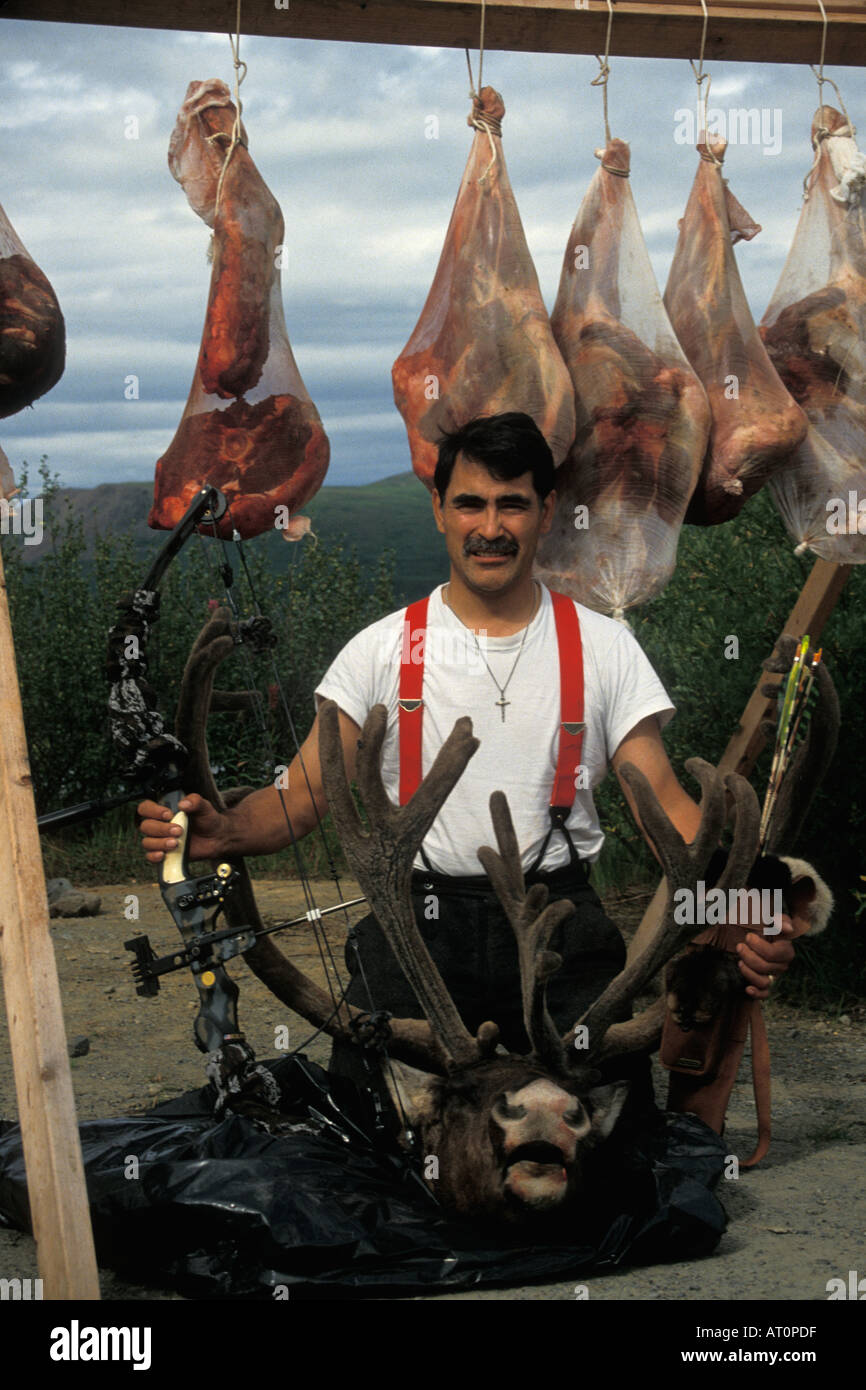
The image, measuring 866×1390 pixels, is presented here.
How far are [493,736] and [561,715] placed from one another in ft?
0.57

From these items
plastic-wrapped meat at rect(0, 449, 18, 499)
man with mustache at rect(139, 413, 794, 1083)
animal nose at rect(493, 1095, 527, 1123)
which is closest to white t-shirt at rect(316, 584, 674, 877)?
man with mustache at rect(139, 413, 794, 1083)

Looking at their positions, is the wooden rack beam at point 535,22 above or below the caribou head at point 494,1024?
above

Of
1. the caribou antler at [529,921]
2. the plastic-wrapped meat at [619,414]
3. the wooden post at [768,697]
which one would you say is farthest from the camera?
the wooden post at [768,697]

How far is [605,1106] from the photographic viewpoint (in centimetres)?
330

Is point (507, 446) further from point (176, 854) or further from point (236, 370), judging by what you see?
point (176, 854)

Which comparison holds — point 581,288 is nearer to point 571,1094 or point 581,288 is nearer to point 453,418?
point 453,418

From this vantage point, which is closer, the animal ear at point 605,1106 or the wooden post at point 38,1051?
the wooden post at point 38,1051

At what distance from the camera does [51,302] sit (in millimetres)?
3414

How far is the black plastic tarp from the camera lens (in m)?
3.12

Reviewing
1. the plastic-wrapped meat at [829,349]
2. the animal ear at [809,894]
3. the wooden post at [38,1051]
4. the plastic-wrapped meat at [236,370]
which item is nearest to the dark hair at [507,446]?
the plastic-wrapped meat at [236,370]

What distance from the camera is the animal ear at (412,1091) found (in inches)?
131

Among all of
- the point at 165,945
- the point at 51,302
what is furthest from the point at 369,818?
the point at 165,945

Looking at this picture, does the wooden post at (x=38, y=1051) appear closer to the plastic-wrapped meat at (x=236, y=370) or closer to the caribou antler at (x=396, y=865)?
the caribou antler at (x=396, y=865)

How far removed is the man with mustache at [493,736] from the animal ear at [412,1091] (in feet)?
0.88
